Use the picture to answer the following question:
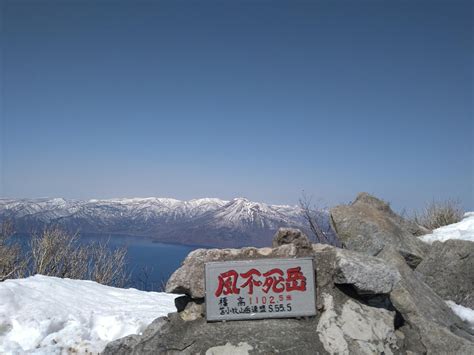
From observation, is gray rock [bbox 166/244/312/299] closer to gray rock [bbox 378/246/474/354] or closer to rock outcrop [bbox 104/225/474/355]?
rock outcrop [bbox 104/225/474/355]

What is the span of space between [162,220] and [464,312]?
112 feet

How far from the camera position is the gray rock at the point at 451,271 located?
614cm

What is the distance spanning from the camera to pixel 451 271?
636 cm

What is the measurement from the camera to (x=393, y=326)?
4.35m

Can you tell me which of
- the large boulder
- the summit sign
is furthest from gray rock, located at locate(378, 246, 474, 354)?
the large boulder

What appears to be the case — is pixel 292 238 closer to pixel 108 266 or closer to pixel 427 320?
pixel 427 320

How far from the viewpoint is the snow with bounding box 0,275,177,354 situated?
4906mm

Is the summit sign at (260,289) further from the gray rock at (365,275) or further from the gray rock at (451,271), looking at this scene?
the gray rock at (451,271)

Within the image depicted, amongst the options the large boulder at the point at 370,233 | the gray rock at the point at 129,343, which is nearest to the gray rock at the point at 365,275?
the gray rock at the point at 129,343

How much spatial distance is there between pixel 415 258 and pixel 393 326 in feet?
10.0

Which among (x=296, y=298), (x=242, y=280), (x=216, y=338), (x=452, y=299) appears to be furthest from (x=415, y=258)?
(x=216, y=338)

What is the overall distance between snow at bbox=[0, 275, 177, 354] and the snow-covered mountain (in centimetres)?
307

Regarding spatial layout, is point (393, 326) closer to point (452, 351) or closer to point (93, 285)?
point (452, 351)

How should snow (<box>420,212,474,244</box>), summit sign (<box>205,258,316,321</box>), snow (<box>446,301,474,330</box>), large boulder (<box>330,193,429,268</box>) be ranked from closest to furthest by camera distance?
summit sign (<box>205,258,316,321</box>), snow (<box>446,301,474,330</box>), large boulder (<box>330,193,429,268</box>), snow (<box>420,212,474,244</box>)
